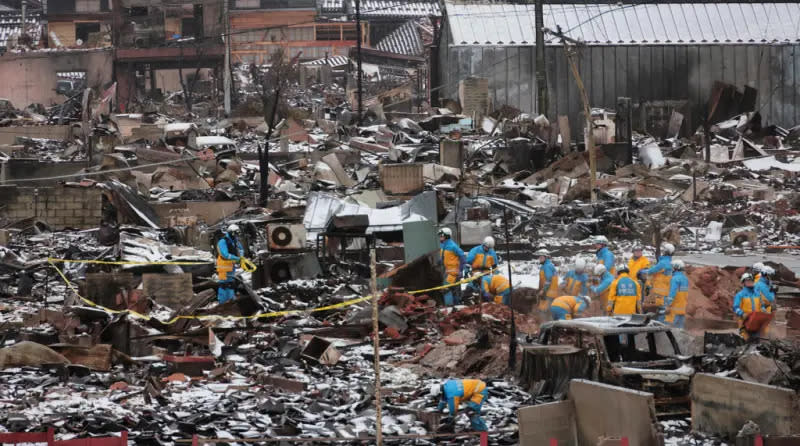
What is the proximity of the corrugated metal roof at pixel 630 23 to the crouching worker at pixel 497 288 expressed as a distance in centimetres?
2583

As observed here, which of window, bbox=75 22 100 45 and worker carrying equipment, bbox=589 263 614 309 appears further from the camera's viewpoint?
window, bbox=75 22 100 45

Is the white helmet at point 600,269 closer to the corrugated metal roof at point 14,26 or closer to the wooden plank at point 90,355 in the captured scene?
the wooden plank at point 90,355

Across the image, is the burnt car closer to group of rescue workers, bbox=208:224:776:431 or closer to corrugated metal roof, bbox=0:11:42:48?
group of rescue workers, bbox=208:224:776:431

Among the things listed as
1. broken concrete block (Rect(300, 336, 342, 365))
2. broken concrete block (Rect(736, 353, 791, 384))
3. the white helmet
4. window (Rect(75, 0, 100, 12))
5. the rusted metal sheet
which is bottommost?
broken concrete block (Rect(300, 336, 342, 365))

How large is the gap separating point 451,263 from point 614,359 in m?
6.20

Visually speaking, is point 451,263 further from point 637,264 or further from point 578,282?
point 637,264

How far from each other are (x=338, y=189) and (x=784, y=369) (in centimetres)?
1881

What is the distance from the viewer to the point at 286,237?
2123 cm

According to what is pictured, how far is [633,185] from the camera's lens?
29.1m

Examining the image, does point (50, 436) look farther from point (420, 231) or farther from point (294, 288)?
point (420, 231)

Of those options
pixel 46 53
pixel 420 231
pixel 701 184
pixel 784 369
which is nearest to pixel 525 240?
pixel 420 231

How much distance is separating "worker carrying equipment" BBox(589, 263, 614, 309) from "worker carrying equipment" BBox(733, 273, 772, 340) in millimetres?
2116

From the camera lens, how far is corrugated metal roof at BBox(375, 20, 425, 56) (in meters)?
63.5

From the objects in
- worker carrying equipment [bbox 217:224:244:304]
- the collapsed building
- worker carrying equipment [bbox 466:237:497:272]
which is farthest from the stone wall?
worker carrying equipment [bbox 466:237:497:272]
